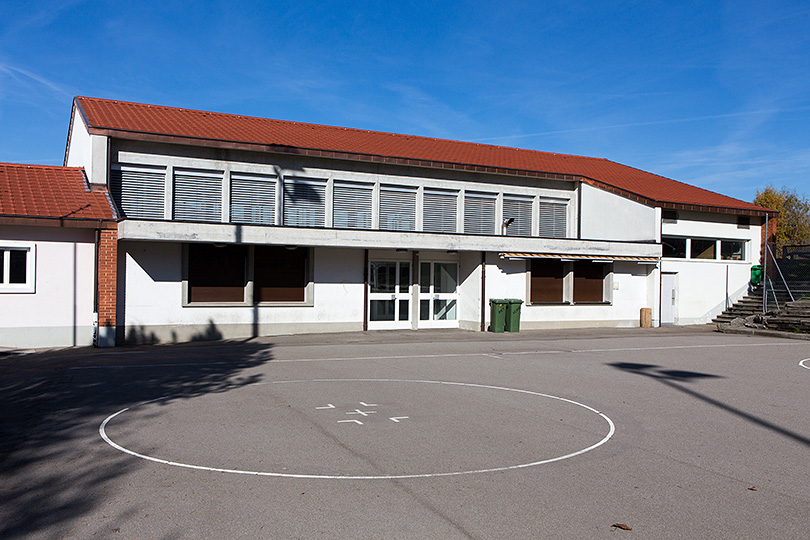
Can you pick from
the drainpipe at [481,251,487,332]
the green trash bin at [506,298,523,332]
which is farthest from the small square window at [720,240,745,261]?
the drainpipe at [481,251,487,332]

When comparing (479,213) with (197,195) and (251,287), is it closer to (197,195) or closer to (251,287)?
(251,287)

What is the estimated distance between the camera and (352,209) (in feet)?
74.6

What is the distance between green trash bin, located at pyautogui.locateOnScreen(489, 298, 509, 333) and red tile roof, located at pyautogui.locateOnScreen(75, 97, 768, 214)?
490 centimetres

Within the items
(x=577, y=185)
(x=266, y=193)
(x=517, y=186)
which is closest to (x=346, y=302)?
(x=266, y=193)

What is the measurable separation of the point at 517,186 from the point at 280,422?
18.7m

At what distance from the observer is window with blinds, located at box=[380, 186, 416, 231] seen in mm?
23234

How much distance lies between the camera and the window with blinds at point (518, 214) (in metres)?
25.3

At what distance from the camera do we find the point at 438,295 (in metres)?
24.0

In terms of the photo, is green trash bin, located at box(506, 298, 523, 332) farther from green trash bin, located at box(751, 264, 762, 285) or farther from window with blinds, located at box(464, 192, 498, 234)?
green trash bin, located at box(751, 264, 762, 285)

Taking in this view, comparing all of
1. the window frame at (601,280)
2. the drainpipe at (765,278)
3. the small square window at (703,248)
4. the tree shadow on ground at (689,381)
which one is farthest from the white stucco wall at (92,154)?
the drainpipe at (765,278)

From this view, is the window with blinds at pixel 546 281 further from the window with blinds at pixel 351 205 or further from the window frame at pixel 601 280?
the window with blinds at pixel 351 205

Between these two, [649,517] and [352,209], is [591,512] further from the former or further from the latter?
[352,209]

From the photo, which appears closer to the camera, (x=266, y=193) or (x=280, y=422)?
(x=280, y=422)

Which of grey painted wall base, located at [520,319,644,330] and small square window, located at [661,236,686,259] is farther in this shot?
small square window, located at [661,236,686,259]
